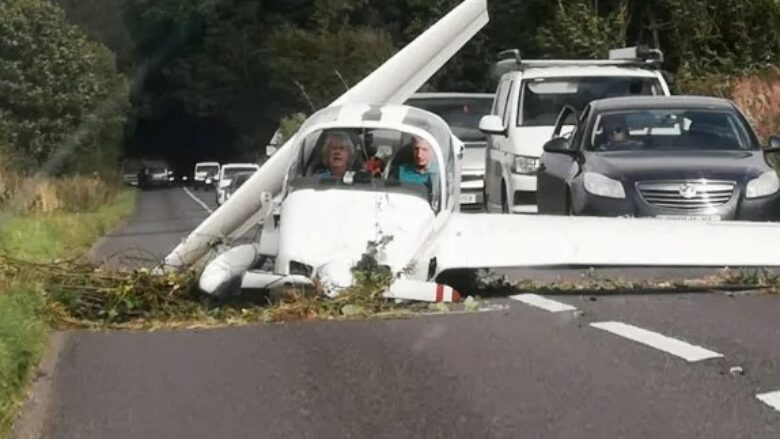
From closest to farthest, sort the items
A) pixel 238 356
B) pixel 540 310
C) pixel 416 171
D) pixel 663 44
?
pixel 238 356
pixel 540 310
pixel 416 171
pixel 663 44

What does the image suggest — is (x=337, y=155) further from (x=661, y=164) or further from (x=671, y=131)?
(x=671, y=131)

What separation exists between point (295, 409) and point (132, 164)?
78.2 m

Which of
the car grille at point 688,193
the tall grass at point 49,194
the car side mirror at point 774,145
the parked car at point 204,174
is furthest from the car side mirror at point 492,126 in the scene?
the parked car at point 204,174

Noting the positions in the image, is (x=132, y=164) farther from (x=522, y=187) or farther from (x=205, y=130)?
(x=522, y=187)

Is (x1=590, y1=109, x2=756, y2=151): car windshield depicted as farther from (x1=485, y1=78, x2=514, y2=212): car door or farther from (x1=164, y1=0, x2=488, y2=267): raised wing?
(x1=485, y1=78, x2=514, y2=212): car door

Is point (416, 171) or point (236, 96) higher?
point (416, 171)

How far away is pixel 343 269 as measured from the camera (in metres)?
Result: 12.4

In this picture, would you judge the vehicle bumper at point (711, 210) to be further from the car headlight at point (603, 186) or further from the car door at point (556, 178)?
the car door at point (556, 178)

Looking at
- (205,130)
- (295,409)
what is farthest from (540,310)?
(205,130)

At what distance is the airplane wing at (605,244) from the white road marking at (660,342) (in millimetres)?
1826

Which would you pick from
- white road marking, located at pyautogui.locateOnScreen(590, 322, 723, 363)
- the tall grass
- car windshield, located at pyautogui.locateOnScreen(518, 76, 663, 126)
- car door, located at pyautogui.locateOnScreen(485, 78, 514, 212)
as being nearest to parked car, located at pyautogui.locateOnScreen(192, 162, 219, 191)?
the tall grass

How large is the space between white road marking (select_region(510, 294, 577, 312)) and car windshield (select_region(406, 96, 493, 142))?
9.91 meters

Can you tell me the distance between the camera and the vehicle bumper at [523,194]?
64.6 ft

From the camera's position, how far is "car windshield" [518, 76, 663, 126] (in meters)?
20.9
